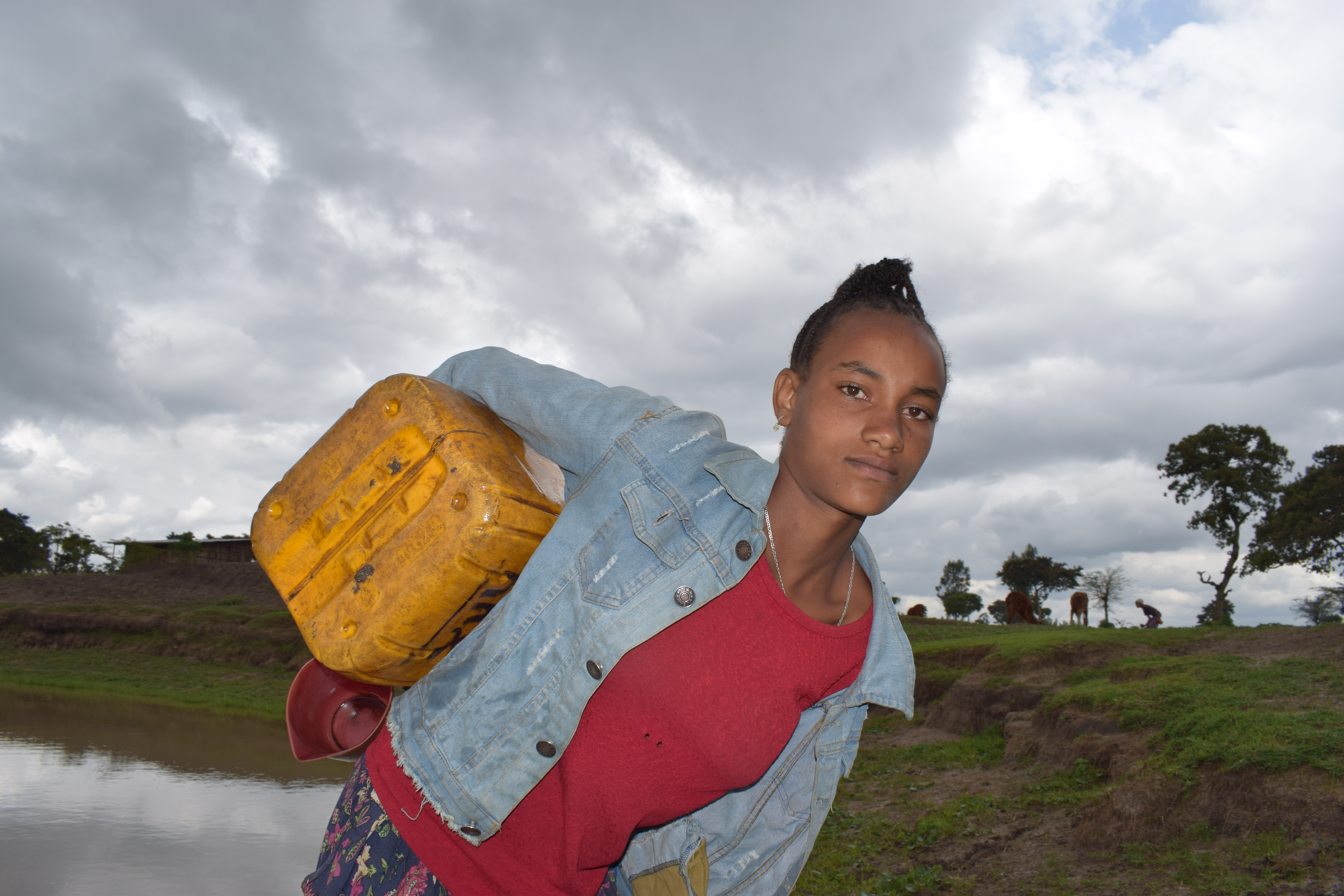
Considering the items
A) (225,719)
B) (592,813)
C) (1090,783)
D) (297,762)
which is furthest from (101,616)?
(592,813)

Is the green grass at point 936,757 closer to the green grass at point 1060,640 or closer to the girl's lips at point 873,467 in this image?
the green grass at point 1060,640

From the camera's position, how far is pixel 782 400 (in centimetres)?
204

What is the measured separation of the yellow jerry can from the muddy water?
13.7ft

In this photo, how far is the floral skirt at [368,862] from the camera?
1.72 metres

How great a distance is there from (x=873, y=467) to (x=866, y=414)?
12 centimetres

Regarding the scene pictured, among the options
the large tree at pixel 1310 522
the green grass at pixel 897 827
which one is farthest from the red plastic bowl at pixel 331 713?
the large tree at pixel 1310 522

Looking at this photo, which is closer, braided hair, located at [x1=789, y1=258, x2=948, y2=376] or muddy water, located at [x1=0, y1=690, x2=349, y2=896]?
braided hair, located at [x1=789, y1=258, x2=948, y2=376]

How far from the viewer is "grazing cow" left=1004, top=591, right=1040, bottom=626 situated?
57.3ft

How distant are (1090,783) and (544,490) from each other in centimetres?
578

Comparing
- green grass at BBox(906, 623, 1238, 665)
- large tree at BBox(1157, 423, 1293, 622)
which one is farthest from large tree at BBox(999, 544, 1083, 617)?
green grass at BBox(906, 623, 1238, 665)

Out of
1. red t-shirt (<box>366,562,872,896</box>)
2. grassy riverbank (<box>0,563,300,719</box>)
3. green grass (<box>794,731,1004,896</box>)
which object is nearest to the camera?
red t-shirt (<box>366,562,872,896</box>)

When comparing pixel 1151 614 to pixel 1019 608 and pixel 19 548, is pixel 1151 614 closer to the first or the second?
pixel 1019 608

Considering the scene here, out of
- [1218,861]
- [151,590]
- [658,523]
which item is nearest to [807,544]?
[658,523]

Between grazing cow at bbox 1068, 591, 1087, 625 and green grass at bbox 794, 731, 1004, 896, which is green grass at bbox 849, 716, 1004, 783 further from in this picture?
grazing cow at bbox 1068, 591, 1087, 625
